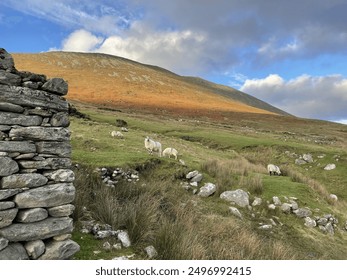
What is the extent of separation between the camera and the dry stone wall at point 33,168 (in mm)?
5664

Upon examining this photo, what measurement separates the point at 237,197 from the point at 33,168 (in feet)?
26.3

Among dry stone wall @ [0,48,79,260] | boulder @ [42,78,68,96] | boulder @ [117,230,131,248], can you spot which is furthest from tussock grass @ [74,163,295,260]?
boulder @ [42,78,68,96]

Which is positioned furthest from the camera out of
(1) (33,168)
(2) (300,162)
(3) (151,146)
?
(2) (300,162)

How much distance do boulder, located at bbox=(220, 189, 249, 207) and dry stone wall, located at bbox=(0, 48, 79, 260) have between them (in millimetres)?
7079

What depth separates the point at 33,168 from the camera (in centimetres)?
602

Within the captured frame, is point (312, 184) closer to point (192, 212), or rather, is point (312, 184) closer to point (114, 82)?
point (192, 212)

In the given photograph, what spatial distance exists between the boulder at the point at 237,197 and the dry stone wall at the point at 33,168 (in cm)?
708

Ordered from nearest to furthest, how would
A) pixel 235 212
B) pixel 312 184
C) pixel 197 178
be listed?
pixel 235 212, pixel 197 178, pixel 312 184

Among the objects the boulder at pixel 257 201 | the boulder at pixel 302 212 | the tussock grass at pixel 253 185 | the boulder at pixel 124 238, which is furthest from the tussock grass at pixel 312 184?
the boulder at pixel 124 238

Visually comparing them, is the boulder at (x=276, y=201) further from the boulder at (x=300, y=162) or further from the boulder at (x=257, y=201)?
the boulder at (x=300, y=162)

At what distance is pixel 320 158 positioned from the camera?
23.1 metres

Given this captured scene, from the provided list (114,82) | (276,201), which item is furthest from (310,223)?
(114,82)

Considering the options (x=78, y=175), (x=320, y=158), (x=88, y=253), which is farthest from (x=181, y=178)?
(x=320, y=158)
